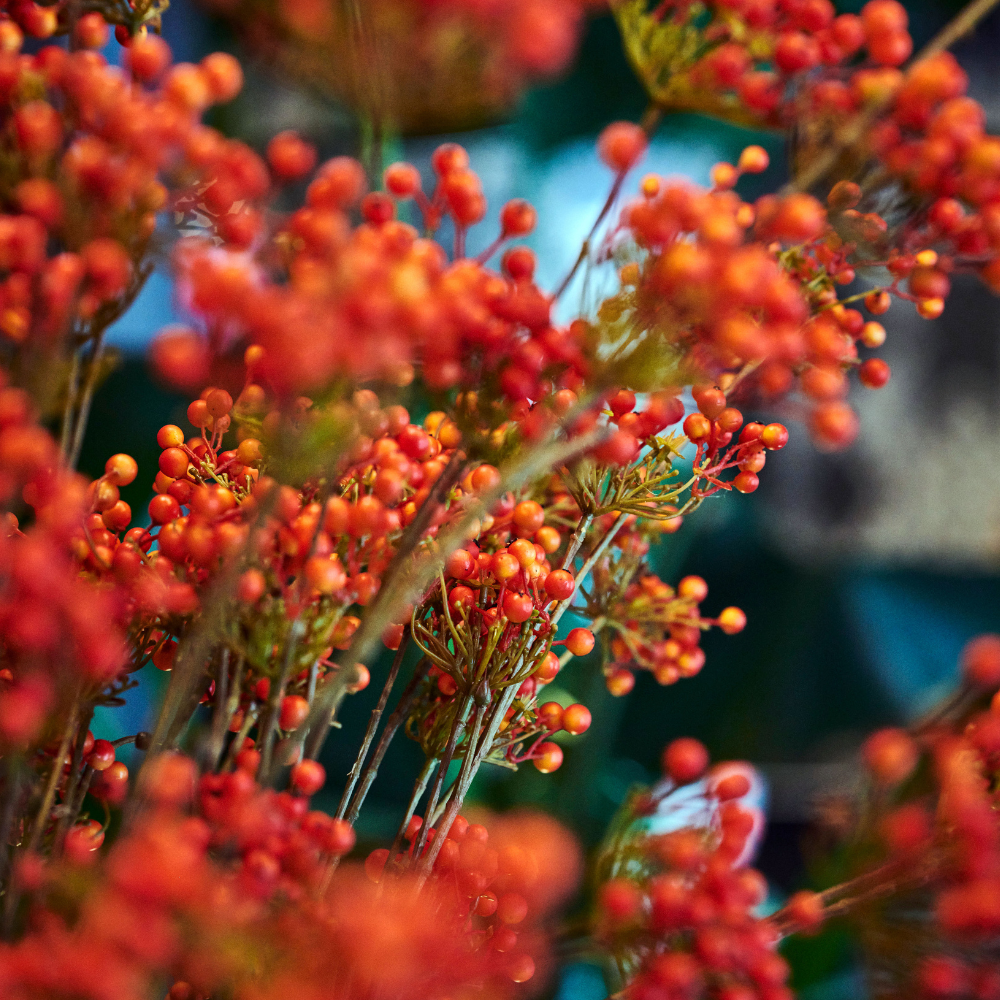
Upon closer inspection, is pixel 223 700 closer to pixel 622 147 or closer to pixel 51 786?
pixel 51 786

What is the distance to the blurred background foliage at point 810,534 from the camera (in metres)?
1.02

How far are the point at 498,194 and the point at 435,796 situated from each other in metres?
0.84

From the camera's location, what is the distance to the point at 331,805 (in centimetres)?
87

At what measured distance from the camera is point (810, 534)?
1.11 metres


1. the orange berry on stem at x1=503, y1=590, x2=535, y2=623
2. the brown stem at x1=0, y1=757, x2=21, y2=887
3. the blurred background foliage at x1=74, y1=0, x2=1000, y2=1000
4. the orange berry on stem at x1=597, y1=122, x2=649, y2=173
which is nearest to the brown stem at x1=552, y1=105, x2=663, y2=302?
the orange berry on stem at x1=597, y1=122, x2=649, y2=173

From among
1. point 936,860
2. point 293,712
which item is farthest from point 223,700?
point 936,860

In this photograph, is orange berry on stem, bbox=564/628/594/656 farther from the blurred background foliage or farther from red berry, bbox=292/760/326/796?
the blurred background foliage

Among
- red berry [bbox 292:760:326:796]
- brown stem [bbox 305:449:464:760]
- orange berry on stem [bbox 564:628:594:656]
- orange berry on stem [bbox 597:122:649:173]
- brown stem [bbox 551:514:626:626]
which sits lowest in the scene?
red berry [bbox 292:760:326:796]

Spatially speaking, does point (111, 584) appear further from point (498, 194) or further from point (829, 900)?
point (498, 194)

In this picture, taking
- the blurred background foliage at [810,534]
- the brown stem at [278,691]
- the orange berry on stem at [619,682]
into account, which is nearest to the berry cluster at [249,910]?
the brown stem at [278,691]

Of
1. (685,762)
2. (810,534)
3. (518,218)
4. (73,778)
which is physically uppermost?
(518,218)

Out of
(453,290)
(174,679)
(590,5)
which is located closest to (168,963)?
(174,679)

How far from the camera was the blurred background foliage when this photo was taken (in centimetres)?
102

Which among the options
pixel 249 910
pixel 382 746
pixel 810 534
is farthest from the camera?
pixel 810 534
